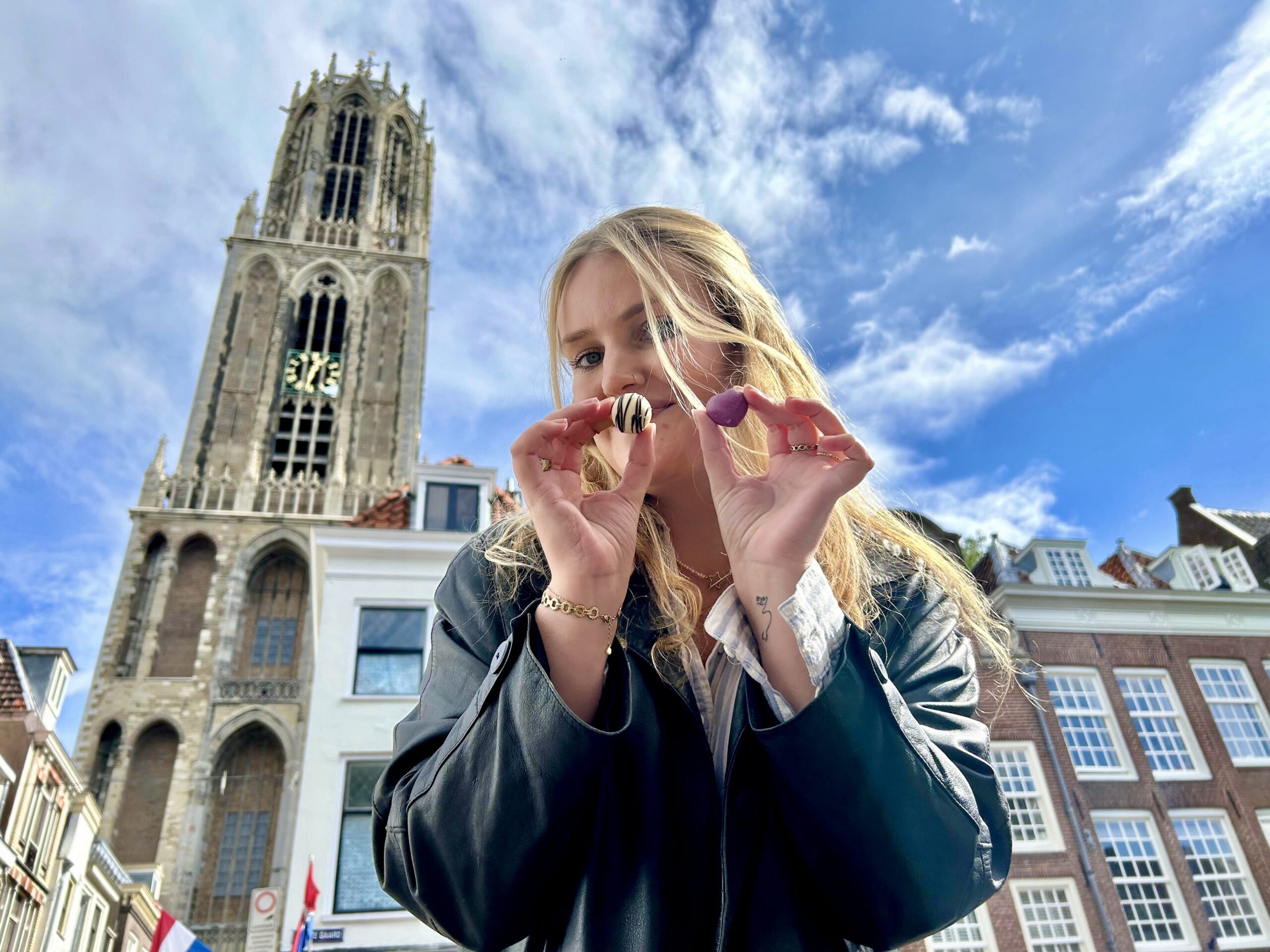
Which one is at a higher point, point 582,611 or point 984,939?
point 984,939

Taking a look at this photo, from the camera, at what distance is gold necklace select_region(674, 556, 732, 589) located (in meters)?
1.71

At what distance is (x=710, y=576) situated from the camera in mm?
1728

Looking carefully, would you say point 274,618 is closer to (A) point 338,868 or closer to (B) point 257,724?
(B) point 257,724

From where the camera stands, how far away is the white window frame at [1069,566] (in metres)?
16.4

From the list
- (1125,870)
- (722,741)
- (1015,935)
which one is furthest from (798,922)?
(1125,870)

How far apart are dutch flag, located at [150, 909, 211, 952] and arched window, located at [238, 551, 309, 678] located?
23.1 m

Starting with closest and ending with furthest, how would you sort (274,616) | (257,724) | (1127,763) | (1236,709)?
1. (1127,763)
2. (1236,709)
3. (257,724)
4. (274,616)

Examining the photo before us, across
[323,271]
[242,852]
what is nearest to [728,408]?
[242,852]

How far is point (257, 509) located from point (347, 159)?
861 inches

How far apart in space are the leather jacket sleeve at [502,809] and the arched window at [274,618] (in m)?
34.7

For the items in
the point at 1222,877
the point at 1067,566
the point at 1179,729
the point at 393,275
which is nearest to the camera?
the point at 1222,877

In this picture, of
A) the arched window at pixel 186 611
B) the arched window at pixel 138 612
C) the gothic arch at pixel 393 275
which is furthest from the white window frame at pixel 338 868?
the gothic arch at pixel 393 275

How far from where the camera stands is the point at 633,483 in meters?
1.40

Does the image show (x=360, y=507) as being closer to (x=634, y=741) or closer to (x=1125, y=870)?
(x=1125, y=870)
